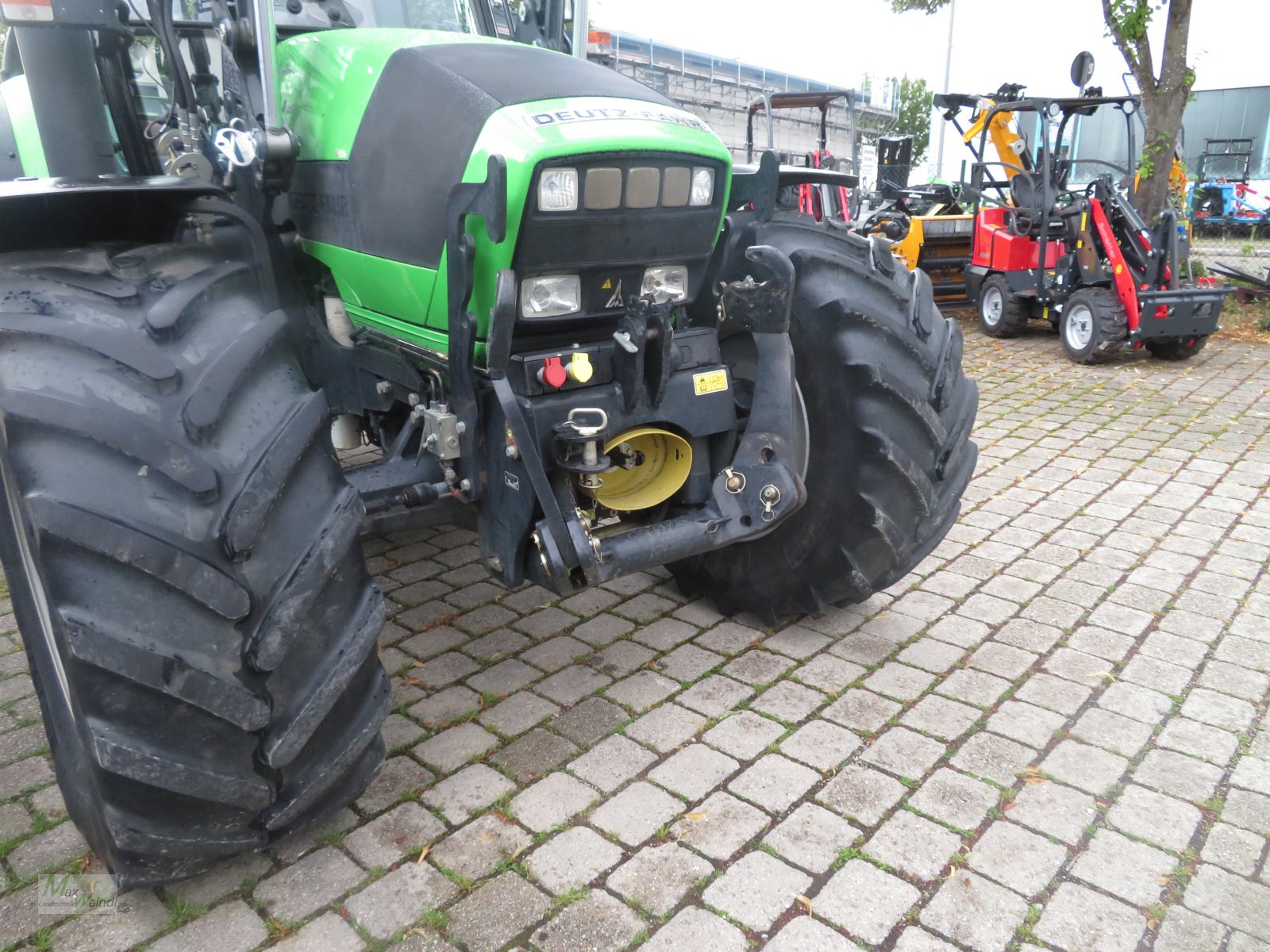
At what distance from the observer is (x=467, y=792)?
100 inches

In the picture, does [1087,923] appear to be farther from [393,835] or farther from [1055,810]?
[393,835]

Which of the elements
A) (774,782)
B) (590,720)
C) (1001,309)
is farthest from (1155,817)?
(1001,309)

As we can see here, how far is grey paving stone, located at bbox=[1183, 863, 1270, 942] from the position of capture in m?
2.14

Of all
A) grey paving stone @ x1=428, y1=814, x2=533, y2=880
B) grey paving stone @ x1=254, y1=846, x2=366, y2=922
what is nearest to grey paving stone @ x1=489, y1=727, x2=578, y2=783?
grey paving stone @ x1=428, y1=814, x2=533, y2=880

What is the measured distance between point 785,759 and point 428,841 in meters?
0.98

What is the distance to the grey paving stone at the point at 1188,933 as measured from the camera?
208cm

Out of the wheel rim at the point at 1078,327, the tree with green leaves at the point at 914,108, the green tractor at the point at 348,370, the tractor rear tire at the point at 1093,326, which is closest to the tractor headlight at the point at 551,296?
the green tractor at the point at 348,370

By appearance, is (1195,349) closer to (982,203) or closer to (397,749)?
(982,203)

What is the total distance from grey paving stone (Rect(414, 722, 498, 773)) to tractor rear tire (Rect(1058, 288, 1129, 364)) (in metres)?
6.75

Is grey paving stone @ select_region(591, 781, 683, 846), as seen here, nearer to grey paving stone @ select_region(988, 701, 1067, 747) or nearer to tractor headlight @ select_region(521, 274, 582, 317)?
grey paving stone @ select_region(988, 701, 1067, 747)

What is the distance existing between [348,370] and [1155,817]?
8.34ft

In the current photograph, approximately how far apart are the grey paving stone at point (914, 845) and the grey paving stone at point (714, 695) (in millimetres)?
642

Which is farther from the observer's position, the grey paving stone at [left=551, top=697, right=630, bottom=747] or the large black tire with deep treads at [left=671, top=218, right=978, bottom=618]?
the large black tire with deep treads at [left=671, top=218, right=978, bottom=618]

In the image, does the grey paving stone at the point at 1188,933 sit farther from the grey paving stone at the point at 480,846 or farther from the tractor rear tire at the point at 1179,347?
the tractor rear tire at the point at 1179,347
